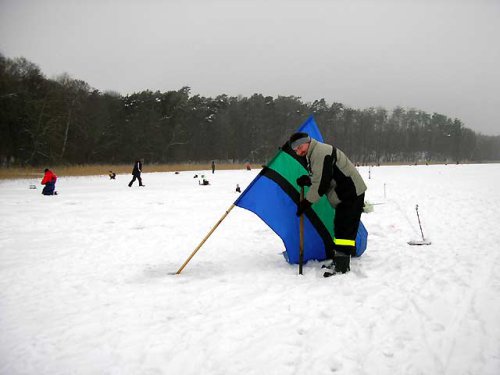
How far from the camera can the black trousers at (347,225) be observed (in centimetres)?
Answer: 502

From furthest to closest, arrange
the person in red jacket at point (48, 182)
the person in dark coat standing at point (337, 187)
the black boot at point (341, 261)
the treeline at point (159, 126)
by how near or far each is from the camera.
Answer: the treeline at point (159, 126) → the person in red jacket at point (48, 182) → the black boot at point (341, 261) → the person in dark coat standing at point (337, 187)

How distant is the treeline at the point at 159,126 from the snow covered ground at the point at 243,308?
42207mm

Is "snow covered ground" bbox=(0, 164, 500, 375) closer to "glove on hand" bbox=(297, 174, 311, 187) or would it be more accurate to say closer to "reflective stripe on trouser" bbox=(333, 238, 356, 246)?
"reflective stripe on trouser" bbox=(333, 238, 356, 246)

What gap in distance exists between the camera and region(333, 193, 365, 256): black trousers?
502cm

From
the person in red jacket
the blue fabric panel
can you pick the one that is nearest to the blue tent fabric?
the blue fabric panel

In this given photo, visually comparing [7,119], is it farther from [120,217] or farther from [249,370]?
[249,370]

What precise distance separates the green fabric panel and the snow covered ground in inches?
30.8

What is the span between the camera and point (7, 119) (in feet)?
136

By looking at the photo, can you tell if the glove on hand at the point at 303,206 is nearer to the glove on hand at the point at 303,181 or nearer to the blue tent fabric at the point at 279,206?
the glove on hand at the point at 303,181

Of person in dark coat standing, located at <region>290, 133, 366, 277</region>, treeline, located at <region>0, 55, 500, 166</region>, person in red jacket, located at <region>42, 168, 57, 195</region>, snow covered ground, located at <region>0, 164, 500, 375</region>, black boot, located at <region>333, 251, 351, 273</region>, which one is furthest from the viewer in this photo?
treeline, located at <region>0, 55, 500, 166</region>

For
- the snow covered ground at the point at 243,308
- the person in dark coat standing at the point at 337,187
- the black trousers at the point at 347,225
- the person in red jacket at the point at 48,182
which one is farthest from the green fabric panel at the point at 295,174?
the person in red jacket at the point at 48,182

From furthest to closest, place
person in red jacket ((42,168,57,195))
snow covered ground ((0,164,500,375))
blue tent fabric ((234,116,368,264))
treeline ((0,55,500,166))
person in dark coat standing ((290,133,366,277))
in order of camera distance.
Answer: treeline ((0,55,500,166))
person in red jacket ((42,168,57,195))
blue tent fabric ((234,116,368,264))
person in dark coat standing ((290,133,366,277))
snow covered ground ((0,164,500,375))

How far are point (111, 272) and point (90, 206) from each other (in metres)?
8.67

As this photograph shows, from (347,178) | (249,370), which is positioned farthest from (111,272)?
(347,178)
